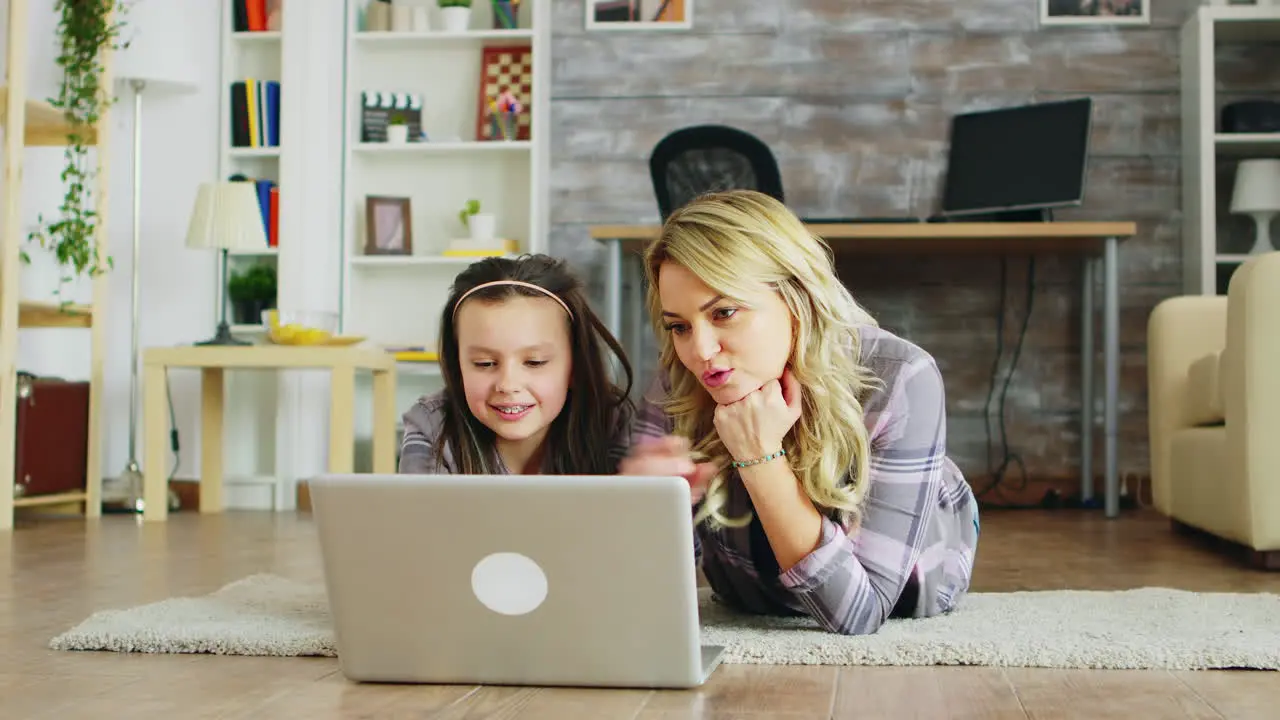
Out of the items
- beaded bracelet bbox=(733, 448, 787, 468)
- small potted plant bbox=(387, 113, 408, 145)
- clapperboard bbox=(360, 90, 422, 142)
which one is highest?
clapperboard bbox=(360, 90, 422, 142)

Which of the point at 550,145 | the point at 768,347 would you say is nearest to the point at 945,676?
the point at 768,347

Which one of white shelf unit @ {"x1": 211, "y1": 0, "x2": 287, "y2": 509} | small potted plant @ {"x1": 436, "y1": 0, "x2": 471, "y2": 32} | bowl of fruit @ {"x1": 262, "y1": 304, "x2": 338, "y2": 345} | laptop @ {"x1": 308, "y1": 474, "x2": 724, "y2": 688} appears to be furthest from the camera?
small potted plant @ {"x1": 436, "y1": 0, "x2": 471, "y2": 32}

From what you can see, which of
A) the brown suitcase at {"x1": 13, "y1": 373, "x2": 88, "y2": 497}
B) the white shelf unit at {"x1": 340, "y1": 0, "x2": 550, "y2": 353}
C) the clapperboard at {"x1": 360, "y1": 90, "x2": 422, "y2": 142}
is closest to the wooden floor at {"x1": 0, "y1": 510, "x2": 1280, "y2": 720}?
the brown suitcase at {"x1": 13, "y1": 373, "x2": 88, "y2": 497}

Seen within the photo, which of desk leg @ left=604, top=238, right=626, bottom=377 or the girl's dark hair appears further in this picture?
desk leg @ left=604, top=238, right=626, bottom=377

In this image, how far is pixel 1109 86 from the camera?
416 centimetres

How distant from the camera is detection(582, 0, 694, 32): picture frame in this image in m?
4.29

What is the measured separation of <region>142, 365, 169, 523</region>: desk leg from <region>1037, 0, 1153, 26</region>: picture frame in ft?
9.29

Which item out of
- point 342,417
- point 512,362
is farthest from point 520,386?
point 342,417

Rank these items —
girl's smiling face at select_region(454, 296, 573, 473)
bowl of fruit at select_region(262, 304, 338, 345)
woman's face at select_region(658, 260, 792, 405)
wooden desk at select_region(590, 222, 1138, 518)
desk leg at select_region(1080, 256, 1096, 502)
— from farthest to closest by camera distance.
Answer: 1. desk leg at select_region(1080, 256, 1096, 502)
2. bowl of fruit at select_region(262, 304, 338, 345)
3. wooden desk at select_region(590, 222, 1138, 518)
4. girl's smiling face at select_region(454, 296, 573, 473)
5. woman's face at select_region(658, 260, 792, 405)

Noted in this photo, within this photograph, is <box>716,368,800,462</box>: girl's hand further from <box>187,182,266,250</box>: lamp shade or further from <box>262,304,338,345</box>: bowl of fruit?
<box>187,182,266,250</box>: lamp shade

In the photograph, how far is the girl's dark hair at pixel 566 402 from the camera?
1.65 meters

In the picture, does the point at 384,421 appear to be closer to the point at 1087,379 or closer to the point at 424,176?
the point at 424,176

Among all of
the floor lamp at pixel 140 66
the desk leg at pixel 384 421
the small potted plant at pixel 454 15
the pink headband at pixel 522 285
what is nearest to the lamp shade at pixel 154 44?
the floor lamp at pixel 140 66

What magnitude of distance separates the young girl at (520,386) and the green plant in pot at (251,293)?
2.56 meters
